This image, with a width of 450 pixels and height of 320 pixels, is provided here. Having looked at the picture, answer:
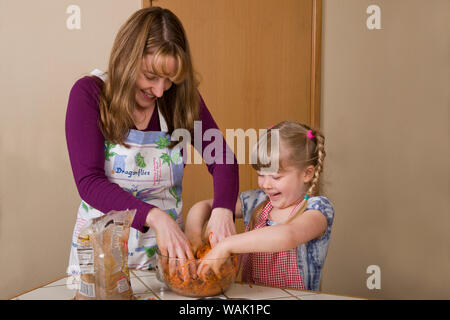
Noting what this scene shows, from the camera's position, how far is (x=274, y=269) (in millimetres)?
1237

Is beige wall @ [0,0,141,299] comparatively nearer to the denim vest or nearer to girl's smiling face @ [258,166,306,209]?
girl's smiling face @ [258,166,306,209]

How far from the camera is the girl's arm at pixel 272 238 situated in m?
0.91

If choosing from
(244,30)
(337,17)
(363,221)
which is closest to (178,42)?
(244,30)

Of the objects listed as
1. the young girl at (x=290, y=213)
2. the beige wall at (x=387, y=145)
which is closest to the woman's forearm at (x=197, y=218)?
the young girl at (x=290, y=213)

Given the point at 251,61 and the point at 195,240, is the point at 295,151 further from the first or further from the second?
the point at 251,61

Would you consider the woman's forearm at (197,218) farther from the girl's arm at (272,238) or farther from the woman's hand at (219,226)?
the girl's arm at (272,238)

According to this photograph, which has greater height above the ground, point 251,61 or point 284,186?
point 251,61

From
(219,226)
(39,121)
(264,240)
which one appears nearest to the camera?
(264,240)

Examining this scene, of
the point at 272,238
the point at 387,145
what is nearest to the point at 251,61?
the point at 387,145

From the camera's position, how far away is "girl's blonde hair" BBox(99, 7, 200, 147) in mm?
1085

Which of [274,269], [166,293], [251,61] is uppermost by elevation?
[251,61]

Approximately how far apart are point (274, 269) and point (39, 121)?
4.97ft

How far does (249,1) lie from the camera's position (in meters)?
2.17
